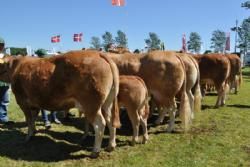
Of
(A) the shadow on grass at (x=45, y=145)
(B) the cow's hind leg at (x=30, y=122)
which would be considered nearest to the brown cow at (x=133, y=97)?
(A) the shadow on grass at (x=45, y=145)

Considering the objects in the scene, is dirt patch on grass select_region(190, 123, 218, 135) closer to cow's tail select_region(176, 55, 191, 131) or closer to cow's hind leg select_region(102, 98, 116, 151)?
cow's tail select_region(176, 55, 191, 131)

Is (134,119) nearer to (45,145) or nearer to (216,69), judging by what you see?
(45,145)

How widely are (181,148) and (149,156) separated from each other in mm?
918

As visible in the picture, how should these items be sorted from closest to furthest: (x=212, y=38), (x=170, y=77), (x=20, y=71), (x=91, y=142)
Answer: (x=20, y=71) → (x=91, y=142) → (x=170, y=77) → (x=212, y=38)

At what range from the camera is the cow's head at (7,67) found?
9234mm

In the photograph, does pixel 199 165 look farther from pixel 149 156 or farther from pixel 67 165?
pixel 67 165

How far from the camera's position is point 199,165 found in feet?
23.9

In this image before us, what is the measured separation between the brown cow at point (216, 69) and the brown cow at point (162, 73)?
4.57 metres

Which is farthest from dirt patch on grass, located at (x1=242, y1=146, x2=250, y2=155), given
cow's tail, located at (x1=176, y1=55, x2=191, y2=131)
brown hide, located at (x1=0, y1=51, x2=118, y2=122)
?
brown hide, located at (x1=0, y1=51, x2=118, y2=122)

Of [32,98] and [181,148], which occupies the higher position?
[32,98]

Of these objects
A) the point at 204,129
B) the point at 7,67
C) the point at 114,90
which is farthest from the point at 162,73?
the point at 7,67

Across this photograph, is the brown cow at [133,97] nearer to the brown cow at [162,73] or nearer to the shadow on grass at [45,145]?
the shadow on grass at [45,145]

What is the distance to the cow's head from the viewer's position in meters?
9.23

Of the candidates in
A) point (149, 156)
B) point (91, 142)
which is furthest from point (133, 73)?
point (149, 156)
